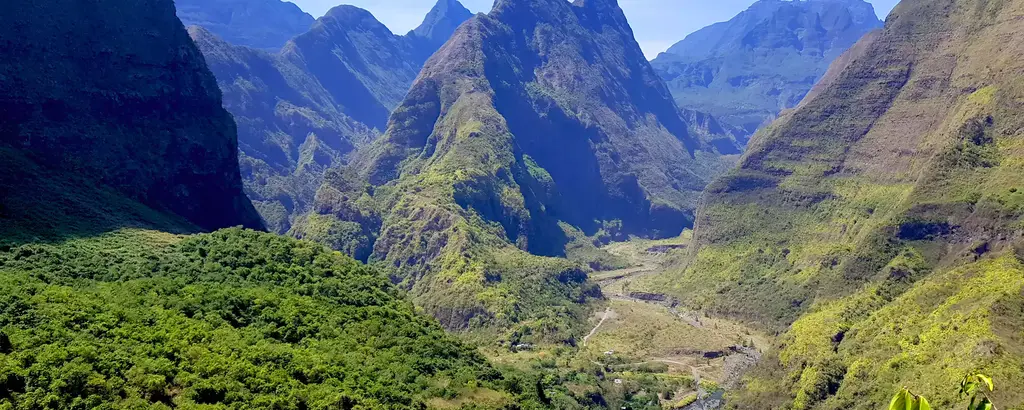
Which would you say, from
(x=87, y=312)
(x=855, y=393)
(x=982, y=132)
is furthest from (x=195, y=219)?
(x=982, y=132)

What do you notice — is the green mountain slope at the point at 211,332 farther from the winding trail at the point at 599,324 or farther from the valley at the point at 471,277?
the winding trail at the point at 599,324

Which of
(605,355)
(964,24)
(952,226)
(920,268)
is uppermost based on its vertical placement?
(964,24)

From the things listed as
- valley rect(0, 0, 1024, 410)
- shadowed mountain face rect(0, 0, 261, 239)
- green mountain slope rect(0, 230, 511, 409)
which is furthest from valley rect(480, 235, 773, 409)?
shadowed mountain face rect(0, 0, 261, 239)

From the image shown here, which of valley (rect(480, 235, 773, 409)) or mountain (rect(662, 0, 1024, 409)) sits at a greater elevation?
mountain (rect(662, 0, 1024, 409))

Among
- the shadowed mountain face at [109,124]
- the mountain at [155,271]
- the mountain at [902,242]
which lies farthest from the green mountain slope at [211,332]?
the mountain at [902,242]

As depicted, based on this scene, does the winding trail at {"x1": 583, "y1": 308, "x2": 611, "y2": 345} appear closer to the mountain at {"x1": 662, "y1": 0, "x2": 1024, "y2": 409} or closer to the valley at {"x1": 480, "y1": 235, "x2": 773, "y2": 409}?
the valley at {"x1": 480, "y1": 235, "x2": 773, "y2": 409}

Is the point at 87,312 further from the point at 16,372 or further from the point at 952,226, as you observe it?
the point at 952,226

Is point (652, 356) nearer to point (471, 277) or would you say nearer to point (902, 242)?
point (471, 277)
